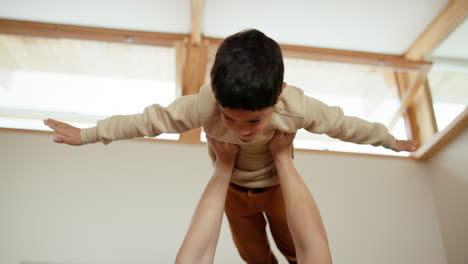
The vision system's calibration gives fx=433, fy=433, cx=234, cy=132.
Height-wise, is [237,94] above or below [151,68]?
below

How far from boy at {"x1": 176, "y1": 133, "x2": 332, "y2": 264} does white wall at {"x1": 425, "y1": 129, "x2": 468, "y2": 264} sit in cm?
140

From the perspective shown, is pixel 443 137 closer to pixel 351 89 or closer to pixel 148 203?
pixel 351 89

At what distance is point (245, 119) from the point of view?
40.4 inches

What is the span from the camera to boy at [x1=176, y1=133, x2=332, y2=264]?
1.18 meters

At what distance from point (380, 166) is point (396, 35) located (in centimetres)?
82

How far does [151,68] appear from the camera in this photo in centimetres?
271

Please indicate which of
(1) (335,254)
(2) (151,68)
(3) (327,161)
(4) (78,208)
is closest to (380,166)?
(3) (327,161)

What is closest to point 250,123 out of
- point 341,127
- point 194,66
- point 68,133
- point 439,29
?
point 341,127

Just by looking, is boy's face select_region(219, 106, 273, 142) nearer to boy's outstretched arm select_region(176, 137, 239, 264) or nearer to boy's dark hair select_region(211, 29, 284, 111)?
boy's dark hair select_region(211, 29, 284, 111)

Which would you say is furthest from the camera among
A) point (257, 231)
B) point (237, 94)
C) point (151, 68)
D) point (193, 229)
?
point (151, 68)

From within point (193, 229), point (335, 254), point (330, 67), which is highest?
point (330, 67)

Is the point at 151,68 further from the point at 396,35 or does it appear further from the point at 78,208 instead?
the point at 396,35

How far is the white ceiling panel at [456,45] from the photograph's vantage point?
247 centimetres

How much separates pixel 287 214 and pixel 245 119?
0.38m
